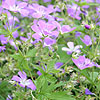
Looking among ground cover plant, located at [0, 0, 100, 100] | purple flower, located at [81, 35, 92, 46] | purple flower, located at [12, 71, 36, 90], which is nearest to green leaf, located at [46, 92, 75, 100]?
ground cover plant, located at [0, 0, 100, 100]

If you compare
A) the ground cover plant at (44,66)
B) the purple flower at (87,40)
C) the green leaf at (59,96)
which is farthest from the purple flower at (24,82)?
the purple flower at (87,40)

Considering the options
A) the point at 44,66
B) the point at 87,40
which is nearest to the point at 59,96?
the point at 44,66

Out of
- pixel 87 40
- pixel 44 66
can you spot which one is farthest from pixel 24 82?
pixel 87 40

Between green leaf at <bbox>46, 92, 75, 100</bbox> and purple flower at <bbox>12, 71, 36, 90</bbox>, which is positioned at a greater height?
purple flower at <bbox>12, 71, 36, 90</bbox>

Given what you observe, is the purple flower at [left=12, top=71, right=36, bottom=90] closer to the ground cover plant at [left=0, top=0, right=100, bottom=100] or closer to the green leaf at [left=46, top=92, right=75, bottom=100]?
the ground cover plant at [left=0, top=0, right=100, bottom=100]

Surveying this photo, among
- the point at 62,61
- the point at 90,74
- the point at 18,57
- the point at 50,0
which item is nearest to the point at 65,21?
the point at 62,61

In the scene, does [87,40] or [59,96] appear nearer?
[59,96]

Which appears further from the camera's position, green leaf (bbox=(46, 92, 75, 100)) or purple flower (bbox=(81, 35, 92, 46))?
purple flower (bbox=(81, 35, 92, 46))

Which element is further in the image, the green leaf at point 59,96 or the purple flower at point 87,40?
the purple flower at point 87,40

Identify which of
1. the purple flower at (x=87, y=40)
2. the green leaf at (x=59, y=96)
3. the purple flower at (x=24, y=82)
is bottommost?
the green leaf at (x=59, y=96)

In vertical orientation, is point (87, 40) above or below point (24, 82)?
above

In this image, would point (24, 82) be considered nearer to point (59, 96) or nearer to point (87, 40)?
point (59, 96)

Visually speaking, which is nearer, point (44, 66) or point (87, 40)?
point (44, 66)

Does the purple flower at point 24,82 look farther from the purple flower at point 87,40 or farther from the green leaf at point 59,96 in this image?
the purple flower at point 87,40
